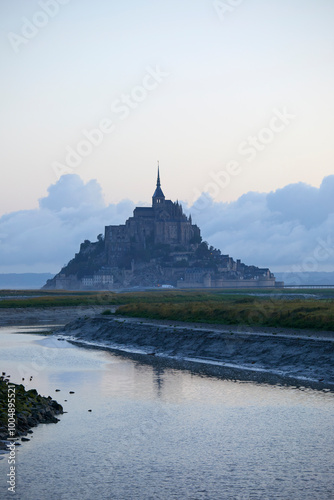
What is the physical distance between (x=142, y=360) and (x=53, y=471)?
70.3 feet

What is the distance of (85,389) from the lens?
1065 inches

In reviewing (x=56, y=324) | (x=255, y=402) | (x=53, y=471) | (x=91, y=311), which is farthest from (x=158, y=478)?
(x=91, y=311)

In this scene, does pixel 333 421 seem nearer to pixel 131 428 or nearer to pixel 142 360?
pixel 131 428

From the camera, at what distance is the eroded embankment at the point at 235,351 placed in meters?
29.5

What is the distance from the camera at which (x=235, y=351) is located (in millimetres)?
35688

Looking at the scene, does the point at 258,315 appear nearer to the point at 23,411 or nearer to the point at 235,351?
the point at 235,351

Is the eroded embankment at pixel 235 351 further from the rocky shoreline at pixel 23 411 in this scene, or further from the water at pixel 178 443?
the rocky shoreline at pixel 23 411

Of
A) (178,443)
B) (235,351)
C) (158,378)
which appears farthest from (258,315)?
(178,443)

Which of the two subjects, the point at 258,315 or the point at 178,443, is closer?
the point at 178,443

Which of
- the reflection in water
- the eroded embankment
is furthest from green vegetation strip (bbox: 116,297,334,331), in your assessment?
the reflection in water

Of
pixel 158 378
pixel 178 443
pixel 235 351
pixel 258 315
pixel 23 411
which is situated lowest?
pixel 178 443

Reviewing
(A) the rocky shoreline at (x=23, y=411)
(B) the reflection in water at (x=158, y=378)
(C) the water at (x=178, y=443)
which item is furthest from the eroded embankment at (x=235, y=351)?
(A) the rocky shoreline at (x=23, y=411)

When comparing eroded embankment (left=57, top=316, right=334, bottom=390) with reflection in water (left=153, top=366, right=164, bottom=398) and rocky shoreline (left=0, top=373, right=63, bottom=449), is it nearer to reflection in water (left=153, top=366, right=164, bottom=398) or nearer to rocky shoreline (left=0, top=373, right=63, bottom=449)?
reflection in water (left=153, top=366, right=164, bottom=398)

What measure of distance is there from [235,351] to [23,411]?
702 inches
